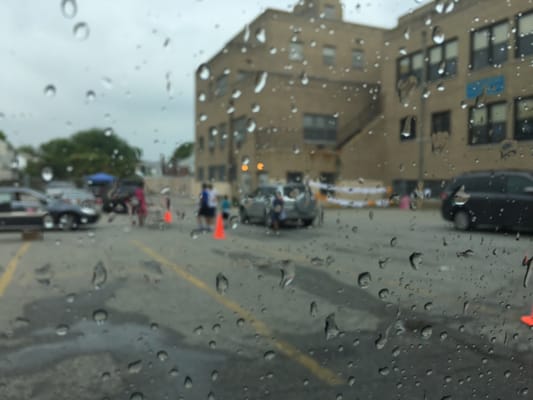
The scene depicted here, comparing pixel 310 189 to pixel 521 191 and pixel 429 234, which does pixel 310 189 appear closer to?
pixel 429 234

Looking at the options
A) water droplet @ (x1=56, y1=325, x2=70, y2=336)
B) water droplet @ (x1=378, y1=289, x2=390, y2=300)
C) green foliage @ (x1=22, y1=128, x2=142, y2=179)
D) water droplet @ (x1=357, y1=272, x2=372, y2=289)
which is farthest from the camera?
water droplet @ (x1=56, y1=325, x2=70, y2=336)

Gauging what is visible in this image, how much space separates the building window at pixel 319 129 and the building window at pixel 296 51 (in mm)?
275

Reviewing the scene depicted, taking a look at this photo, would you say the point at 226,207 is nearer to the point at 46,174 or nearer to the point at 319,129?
the point at 319,129

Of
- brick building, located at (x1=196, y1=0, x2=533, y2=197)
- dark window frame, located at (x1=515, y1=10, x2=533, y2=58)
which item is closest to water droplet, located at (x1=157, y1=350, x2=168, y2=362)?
brick building, located at (x1=196, y1=0, x2=533, y2=197)

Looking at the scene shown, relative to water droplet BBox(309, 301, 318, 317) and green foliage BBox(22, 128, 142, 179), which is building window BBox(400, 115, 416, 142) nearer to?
green foliage BBox(22, 128, 142, 179)

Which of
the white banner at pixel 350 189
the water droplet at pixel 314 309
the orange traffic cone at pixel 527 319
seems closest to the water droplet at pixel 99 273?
the white banner at pixel 350 189

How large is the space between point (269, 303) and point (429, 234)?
4.39 ft

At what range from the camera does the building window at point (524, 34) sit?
2174 millimetres

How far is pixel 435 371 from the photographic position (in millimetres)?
2719

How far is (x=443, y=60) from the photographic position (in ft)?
7.74

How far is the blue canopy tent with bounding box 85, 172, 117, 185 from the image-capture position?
2043 millimetres

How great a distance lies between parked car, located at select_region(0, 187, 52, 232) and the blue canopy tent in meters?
0.32

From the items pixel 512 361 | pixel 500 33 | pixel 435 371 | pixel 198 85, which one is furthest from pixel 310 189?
pixel 512 361

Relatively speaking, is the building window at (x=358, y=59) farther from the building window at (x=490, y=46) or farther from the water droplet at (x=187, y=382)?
the water droplet at (x=187, y=382)
